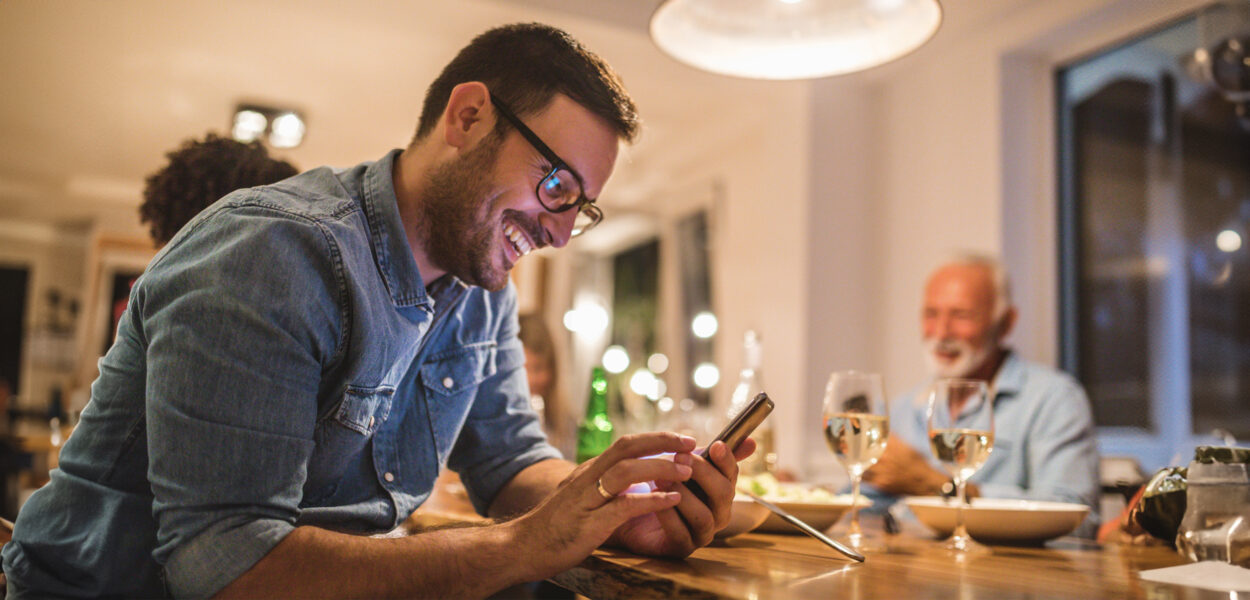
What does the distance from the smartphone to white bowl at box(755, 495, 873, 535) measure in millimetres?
257

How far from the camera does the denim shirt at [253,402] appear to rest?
2.80 ft

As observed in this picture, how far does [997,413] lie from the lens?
2.45 metres

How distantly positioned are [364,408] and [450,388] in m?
0.27

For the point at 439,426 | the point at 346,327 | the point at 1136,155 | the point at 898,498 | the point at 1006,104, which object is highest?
the point at 1006,104

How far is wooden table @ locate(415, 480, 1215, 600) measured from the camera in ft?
2.65

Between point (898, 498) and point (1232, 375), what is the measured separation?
1375 mm

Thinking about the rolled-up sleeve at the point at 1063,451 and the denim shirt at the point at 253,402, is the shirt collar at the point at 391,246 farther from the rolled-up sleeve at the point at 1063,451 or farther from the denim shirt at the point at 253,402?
the rolled-up sleeve at the point at 1063,451

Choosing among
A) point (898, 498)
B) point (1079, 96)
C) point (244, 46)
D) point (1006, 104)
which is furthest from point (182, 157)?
point (1079, 96)

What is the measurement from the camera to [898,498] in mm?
2436

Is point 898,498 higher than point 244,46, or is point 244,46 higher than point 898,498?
point 244,46

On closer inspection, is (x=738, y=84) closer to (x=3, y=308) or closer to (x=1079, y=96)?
(x=1079, y=96)

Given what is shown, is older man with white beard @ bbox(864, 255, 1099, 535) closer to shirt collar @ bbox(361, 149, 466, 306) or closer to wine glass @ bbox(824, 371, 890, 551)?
wine glass @ bbox(824, 371, 890, 551)

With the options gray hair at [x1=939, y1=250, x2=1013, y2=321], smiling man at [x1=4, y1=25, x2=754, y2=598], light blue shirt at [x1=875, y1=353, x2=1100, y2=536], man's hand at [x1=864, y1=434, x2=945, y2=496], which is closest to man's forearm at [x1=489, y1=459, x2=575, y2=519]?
smiling man at [x1=4, y1=25, x2=754, y2=598]

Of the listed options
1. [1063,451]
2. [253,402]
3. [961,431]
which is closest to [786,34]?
[961,431]
